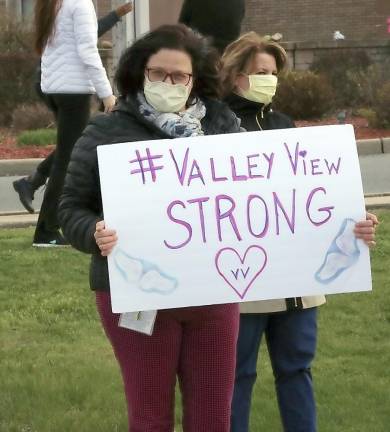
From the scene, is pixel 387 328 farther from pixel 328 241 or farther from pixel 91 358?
pixel 328 241

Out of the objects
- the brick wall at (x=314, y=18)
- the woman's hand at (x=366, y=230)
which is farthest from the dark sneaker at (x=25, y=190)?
the brick wall at (x=314, y=18)

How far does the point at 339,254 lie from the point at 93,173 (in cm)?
77

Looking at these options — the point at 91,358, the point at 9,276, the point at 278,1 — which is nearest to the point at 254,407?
the point at 91,358

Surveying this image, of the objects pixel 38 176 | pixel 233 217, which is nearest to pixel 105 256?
pixel 233 217

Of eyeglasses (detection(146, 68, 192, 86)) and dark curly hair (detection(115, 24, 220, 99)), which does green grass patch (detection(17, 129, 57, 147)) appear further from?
eyeglasses (detection(146, 68, 192, 86))

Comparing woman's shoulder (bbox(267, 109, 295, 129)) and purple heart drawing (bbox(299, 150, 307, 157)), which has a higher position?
woman's shoulder (bbox(267, 109, 295, 129))

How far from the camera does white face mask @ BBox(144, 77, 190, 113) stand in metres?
3.05

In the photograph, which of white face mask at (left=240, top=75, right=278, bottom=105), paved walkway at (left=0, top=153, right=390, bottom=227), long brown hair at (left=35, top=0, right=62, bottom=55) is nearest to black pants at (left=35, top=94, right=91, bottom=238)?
long brown hair at (left=35, top=0, right=62, bottom=55)

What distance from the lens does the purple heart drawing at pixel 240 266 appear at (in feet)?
9.96

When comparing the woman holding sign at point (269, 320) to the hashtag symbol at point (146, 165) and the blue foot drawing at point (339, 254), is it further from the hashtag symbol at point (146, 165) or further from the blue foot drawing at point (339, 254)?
the hashtag symbol at point (146, 165)

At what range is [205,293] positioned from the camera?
9.89 feet

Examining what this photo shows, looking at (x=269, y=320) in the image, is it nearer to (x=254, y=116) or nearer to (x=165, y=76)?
(x=254, y=116)

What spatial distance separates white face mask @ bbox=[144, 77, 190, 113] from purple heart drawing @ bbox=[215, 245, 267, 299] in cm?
45

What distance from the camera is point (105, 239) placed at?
2918 millimetres
